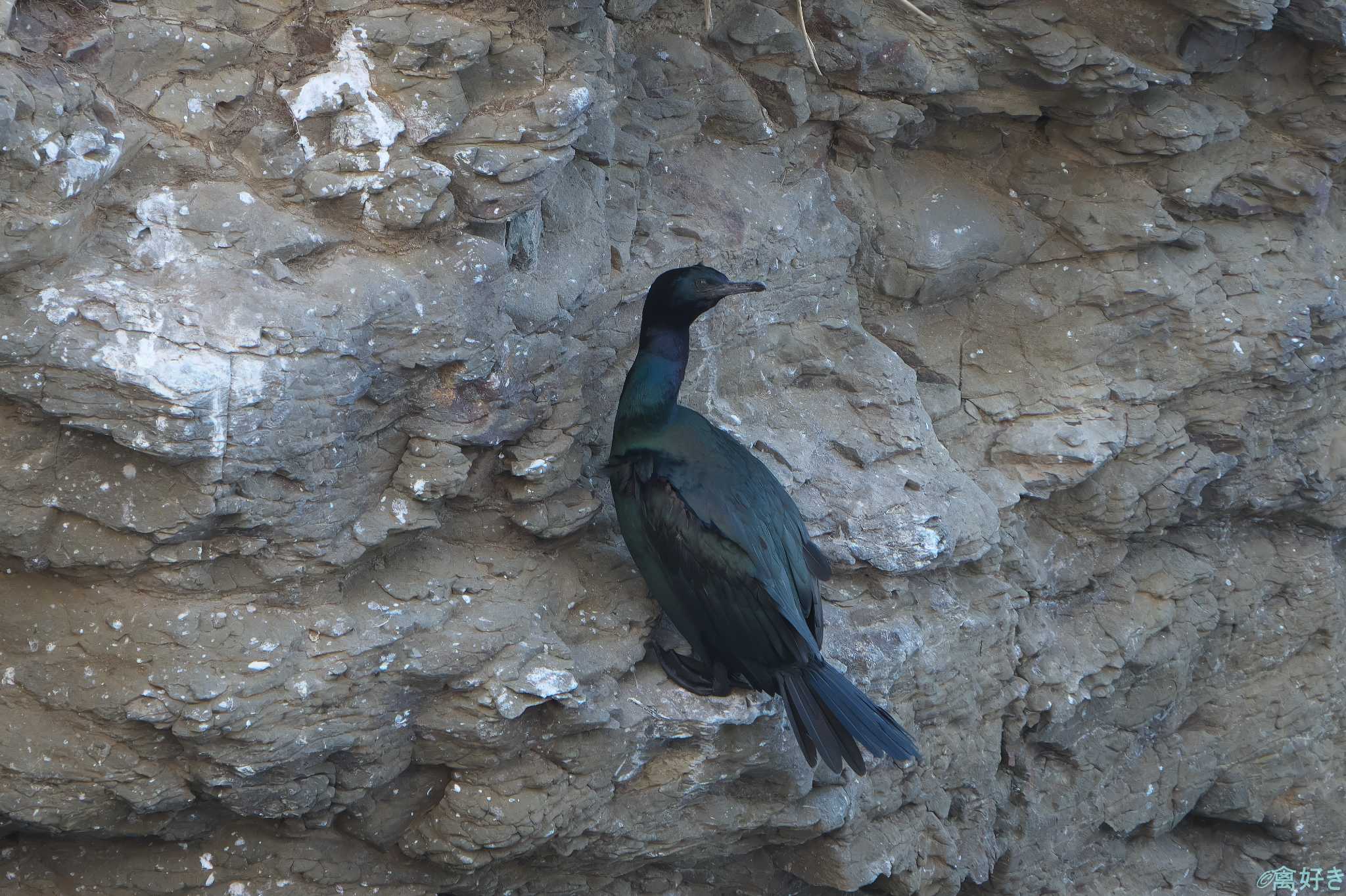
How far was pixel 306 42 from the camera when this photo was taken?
11.3 feet

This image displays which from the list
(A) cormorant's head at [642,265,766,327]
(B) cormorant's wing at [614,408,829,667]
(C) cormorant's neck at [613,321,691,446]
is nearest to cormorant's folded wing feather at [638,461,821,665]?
(B) cormorant's wing at [614,408,829,667]

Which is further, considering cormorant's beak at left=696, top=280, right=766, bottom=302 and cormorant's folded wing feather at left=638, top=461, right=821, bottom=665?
cormorant's beak at left=696, top=280, right=766, bottom=302

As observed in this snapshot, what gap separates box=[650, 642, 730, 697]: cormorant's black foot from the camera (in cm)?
396

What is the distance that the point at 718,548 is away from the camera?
373 cm

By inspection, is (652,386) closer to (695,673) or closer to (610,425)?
(610,425)

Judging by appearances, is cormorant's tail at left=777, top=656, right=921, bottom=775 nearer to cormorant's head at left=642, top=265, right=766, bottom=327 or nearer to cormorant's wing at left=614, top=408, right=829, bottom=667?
cormorant's wing at left=614, top=408, right=829, bottom=667

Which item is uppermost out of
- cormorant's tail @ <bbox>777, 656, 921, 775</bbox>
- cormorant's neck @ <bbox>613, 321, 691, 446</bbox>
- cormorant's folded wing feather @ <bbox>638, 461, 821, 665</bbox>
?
cormorant's neck @ <bbox>613, 321, 691, 446</bbox>

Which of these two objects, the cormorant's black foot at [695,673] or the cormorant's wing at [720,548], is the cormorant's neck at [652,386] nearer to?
the cormorant's wing at [720,548]

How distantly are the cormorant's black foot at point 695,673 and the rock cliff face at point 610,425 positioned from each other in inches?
1.8

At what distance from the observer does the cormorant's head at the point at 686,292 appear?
12.8ft

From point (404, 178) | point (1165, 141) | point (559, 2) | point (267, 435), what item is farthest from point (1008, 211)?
point (267, 435)

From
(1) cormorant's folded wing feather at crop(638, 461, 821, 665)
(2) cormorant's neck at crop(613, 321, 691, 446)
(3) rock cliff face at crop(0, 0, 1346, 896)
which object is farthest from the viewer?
(2) cormorant's neck at crop(613, 321, 691, 446)

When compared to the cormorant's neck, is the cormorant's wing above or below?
below

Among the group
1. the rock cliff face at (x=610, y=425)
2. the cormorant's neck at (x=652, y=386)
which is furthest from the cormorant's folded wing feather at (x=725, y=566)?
the rock cliff face at (x=610, y=425)
